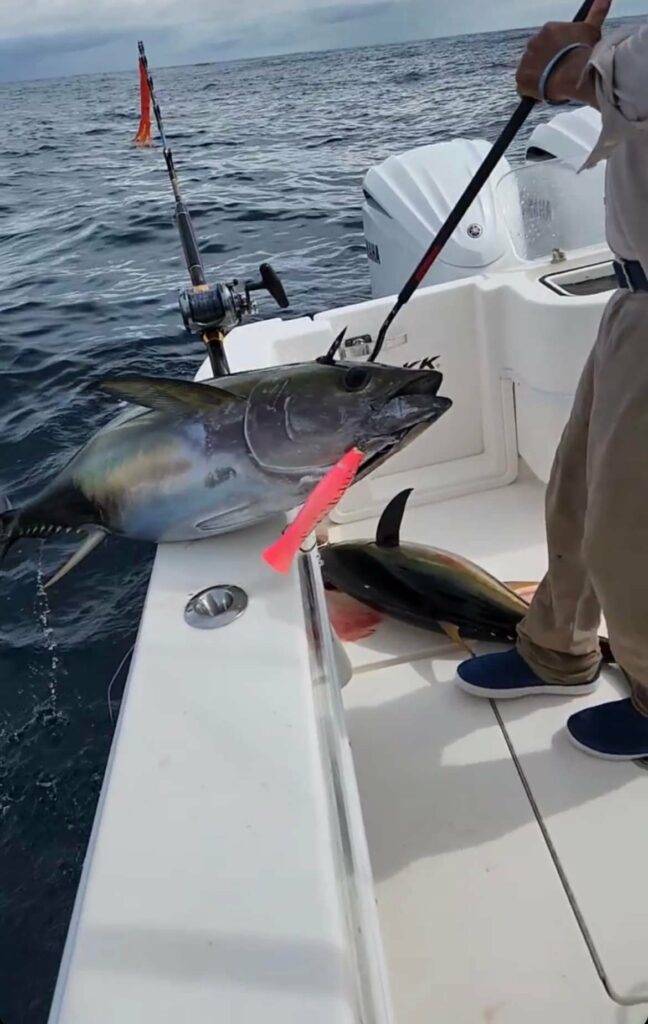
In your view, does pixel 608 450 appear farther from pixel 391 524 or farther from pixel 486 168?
pixel 391 524

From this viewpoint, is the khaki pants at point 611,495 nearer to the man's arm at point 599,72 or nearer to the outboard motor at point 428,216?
the man's arm at point 599,72

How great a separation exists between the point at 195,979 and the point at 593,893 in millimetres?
1000

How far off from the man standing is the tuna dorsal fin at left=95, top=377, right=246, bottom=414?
2.32 feet

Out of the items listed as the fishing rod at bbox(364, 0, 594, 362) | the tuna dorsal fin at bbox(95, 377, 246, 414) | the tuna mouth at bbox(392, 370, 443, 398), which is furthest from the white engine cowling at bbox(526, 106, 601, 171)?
the tuna dorsal fin at bbox(95, 377, 246, 414)

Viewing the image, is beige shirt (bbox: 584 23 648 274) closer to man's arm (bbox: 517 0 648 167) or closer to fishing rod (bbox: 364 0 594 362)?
man's arm (bbox: 517 0 648 167)

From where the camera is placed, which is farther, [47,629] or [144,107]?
[144,107]

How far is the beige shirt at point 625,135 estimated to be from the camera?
1171mm

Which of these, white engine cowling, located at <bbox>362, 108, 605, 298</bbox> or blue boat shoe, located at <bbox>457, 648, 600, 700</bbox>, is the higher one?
white engine cowling, located at <bbox>362, 108, 605, 298</bbox>

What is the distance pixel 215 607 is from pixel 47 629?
206 centimetres

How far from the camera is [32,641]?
334 centimetres

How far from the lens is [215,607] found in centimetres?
157

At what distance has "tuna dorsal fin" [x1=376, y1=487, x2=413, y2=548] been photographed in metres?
2.48

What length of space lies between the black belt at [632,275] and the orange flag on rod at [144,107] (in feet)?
8.00

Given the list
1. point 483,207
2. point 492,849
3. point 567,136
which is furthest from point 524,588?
point 567,136
